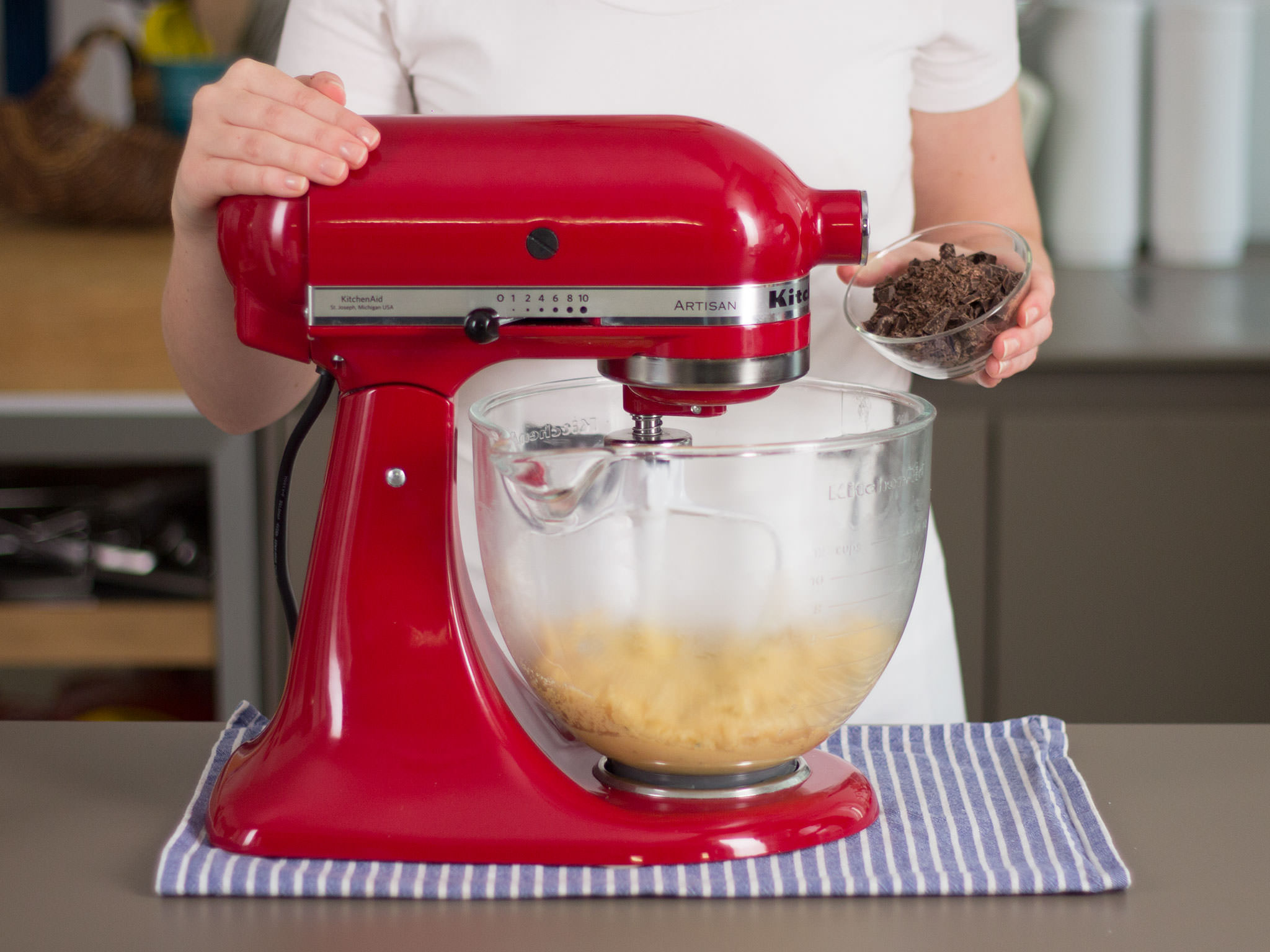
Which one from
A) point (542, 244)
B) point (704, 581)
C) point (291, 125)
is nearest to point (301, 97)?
point (291, 125)

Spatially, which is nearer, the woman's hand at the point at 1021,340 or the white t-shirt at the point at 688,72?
the woman's hand at the point at 1021,340

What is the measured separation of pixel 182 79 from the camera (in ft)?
6.63

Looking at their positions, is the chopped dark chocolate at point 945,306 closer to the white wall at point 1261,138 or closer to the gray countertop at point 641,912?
the gray countertop at point 641,912

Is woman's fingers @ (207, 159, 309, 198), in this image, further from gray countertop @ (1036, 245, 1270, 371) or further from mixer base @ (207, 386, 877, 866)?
gray countertop @ (1036, 245, 1270, 371)

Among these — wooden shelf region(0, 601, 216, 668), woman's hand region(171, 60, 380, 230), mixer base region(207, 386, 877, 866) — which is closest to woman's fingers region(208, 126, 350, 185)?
woman's hand region(171, 60, 380, 230)

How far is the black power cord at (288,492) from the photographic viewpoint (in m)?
0.74

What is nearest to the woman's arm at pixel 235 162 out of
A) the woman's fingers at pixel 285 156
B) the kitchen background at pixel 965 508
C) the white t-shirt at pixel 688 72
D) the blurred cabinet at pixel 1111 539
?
the woman's fingers at pixel 285 156

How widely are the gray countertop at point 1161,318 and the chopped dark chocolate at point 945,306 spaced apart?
0.93 meters

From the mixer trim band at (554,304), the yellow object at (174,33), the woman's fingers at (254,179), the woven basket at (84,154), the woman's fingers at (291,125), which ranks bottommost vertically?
the mixer trim band at (554,304)

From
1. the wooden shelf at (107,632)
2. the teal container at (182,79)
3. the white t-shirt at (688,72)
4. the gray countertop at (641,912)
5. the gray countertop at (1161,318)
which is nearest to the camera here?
the gray countertop at (641,912)

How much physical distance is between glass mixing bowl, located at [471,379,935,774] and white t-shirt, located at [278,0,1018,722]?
326mm

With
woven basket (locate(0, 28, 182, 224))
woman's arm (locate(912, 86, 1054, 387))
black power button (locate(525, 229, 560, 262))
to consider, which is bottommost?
black power button (locate(525, 229, 560, 262))

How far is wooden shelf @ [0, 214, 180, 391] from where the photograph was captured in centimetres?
178

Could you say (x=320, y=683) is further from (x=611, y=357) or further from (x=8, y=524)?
(x=8, y=524)
